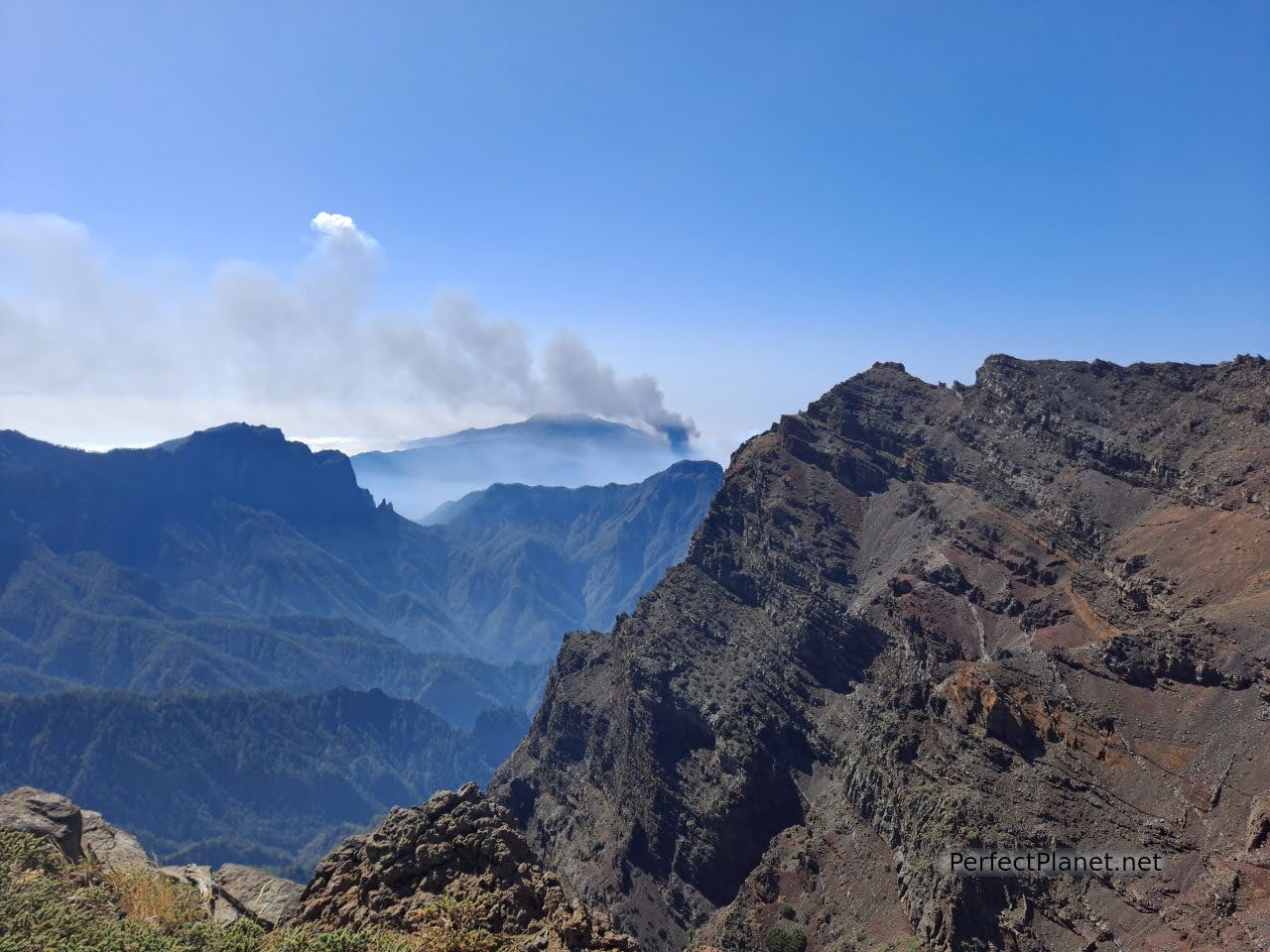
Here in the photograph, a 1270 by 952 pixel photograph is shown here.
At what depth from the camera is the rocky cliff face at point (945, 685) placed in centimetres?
7531

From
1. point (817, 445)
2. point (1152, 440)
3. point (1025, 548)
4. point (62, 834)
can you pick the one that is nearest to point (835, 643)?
point (1025, 548)

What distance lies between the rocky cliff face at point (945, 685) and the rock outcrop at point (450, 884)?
51095mm

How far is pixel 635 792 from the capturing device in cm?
12388

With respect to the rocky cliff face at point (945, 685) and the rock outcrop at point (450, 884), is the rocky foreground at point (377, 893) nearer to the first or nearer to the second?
the rock outcrop at point (450, 884)

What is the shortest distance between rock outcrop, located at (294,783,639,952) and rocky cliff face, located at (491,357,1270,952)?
51095mm

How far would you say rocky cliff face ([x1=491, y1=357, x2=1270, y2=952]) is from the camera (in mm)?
75312

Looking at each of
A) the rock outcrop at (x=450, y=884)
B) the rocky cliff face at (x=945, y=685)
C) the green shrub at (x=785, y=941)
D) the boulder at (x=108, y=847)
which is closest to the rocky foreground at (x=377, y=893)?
the rock outcrop at (x=450, y=884)

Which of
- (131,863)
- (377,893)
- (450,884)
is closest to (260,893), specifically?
(131,863)

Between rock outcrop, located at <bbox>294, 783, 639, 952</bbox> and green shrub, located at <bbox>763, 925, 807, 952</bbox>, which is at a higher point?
rock outcrop, located at <bbox>294, 783, 639, 952</bbox>

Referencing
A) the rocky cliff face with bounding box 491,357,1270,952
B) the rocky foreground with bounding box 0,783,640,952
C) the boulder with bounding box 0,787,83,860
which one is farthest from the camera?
the rocky cliff face with bounding box 491,357,1270,952

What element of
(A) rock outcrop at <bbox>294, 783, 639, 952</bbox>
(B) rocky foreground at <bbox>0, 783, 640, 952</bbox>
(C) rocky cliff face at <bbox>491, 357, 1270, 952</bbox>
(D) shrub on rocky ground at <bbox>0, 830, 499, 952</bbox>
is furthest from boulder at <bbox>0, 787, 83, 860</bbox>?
(C) rocky cliff face at <bbox>491, 357, 1270, 952</bbox>

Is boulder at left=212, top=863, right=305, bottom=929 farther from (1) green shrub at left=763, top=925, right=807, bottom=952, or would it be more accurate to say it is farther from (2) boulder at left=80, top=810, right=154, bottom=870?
(1) green shrub at left=763, top=925, right=807, bottom=952

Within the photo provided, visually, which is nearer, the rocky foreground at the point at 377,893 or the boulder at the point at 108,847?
the rocky foreground at the point at 377,893

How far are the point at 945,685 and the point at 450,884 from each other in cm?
7799
